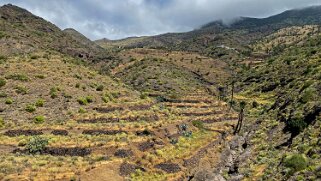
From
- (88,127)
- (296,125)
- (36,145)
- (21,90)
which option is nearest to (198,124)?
(296,125)

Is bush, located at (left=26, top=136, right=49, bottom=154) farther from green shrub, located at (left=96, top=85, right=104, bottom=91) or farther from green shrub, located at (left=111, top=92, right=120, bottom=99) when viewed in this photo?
green shrub, located at (left=111, top=92, right=120, bottom=99)

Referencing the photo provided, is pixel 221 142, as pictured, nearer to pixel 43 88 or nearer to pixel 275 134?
pixel 275 134

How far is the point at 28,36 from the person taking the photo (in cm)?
10681

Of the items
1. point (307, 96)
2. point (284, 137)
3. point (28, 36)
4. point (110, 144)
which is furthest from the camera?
point (28, 36)

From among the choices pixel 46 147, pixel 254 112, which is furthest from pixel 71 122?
pixel 254 112

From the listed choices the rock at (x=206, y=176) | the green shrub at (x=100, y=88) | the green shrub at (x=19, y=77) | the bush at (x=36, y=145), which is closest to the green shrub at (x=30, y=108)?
the green shrub at (x=19, y=77)

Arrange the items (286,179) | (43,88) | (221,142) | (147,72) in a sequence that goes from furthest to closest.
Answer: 1. (147,72)
2. (43,88)
3. (221,142)
4. (286,179)

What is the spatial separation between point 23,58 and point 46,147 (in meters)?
43.5

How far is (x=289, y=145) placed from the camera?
148 ft

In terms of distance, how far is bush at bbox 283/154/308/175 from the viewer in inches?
1379

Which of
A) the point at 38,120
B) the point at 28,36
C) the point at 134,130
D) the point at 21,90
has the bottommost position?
the point at 134,130

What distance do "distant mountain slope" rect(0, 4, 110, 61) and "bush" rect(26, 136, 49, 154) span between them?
2020 inches

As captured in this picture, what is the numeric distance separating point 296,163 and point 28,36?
91.2 metres

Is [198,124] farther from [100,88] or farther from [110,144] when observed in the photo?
[100,88]
